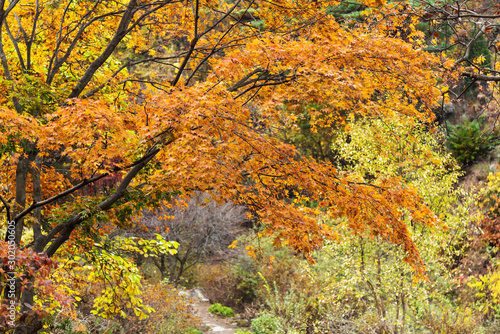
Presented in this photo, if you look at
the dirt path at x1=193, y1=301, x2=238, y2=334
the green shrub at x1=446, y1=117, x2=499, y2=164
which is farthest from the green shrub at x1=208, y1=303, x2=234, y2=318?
the green shrub at x1=446, y1=117, x2=499, y2=164

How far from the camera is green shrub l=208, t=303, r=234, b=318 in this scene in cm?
1459

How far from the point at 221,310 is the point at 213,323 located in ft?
2.86

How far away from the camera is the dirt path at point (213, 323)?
12820mm

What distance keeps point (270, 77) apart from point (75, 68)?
13.7 feet

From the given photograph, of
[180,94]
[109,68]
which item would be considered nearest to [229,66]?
[180,94]

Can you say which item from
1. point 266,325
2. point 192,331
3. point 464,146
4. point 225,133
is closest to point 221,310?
point 192,331

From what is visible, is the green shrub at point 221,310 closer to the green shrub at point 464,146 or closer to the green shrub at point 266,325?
the green shrub at point 266,325

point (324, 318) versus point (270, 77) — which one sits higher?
point (270, 77)

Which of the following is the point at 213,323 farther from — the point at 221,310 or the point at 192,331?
the point at 192,331

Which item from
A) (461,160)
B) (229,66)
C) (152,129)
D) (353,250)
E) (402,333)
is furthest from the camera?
(461,160)

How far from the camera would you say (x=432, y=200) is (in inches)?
387

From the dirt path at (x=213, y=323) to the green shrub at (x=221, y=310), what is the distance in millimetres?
162

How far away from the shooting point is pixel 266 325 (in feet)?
33.2

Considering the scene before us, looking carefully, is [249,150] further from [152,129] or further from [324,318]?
[324,318]
